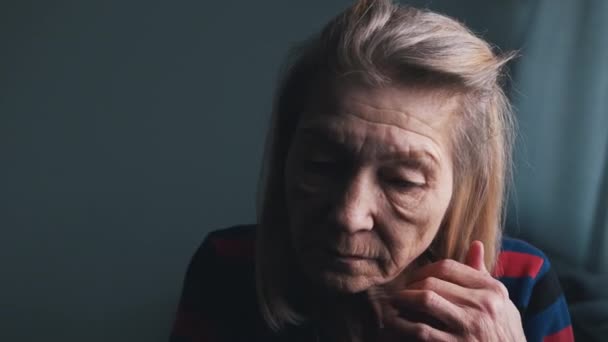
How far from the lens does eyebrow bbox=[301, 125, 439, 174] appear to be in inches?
32.3

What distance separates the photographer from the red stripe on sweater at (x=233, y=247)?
1123 mm

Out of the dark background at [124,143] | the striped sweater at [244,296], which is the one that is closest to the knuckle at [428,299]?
the striped sweater at [244,296]

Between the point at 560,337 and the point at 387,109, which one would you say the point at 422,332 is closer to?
the point at 387,109

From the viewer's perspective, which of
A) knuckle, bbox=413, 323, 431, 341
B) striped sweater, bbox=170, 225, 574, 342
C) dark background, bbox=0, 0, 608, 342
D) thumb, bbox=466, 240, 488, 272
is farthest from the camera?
dark background, bbox=0, 0, 608, 342

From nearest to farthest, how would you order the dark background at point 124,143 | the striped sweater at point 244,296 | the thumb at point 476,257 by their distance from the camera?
the thumb at point 476,257, the striped sweater at point 244,296, the dark background at point 124,143

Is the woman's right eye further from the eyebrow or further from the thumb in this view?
the thumb

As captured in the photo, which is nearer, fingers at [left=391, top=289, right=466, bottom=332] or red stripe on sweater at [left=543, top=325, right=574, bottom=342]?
fingers at [left=391, top=289, right=466, bottom=332]

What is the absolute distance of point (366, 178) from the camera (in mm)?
825

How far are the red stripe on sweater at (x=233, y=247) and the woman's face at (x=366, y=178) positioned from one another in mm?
261

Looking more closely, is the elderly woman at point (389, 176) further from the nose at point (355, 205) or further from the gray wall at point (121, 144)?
the gray wall at point (121, 144)

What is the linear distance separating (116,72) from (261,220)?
0.97m

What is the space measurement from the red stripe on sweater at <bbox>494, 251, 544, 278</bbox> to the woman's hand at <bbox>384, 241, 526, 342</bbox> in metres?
0.22

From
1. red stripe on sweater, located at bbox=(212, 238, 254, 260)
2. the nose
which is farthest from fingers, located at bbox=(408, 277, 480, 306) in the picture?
red stripe on sweater, located at bbox=(212, 238, 254, 260)

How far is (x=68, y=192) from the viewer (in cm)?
183
